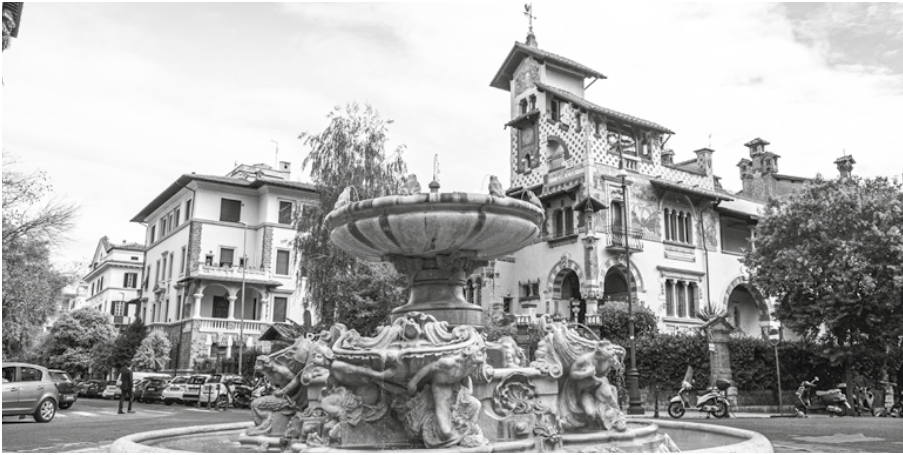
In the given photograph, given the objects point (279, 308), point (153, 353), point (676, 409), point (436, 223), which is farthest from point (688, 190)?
point (436, 223)

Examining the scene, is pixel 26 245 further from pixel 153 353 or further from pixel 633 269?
pixel 633 269

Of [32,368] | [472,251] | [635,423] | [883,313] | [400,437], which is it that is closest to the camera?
[400,437]

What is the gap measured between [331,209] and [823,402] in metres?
17.6

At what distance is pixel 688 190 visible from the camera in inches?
1374

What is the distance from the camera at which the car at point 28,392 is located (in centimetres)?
1607

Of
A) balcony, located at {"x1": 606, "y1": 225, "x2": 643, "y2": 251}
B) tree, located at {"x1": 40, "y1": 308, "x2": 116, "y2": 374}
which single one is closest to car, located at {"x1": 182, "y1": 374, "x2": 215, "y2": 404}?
balcony, located at {"x1": 606, "y1": 225, "x2": 643, "y2": 251}

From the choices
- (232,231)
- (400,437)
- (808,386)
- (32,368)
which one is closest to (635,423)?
(400,437)

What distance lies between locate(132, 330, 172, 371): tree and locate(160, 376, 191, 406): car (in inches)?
394

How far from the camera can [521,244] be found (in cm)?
927

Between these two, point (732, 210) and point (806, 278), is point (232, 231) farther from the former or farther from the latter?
point (806, 278)

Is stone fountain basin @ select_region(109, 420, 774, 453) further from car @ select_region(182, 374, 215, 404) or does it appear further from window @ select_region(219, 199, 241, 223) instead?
window @ select_region(219, 199, 241, 223)

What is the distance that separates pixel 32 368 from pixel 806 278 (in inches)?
890

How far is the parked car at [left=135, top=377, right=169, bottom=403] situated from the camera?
2961cm

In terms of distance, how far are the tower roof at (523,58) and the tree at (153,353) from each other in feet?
75.8
